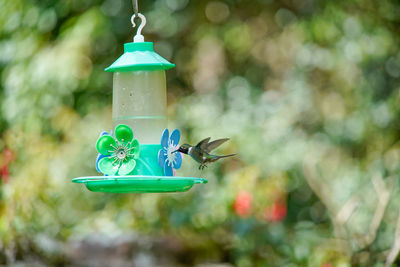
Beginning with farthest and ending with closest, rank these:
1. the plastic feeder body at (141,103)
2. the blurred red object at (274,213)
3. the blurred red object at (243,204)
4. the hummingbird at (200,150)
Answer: the blurred red object at (274,213) → the blurred red object at (243,204) → the plastic feeder body at (141,103) → the hummingbird at (200,150)

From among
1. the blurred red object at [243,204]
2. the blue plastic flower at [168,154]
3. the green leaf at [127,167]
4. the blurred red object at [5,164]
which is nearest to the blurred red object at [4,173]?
the blurred red object at [5,164]

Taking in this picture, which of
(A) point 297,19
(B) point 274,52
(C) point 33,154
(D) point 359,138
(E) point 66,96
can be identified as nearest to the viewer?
(C) point 33,154

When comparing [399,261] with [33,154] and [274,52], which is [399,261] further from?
[274,52]

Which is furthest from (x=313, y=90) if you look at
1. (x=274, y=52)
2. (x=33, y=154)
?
(x=33, y=154)

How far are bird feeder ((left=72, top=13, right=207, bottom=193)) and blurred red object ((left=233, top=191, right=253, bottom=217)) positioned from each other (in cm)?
246

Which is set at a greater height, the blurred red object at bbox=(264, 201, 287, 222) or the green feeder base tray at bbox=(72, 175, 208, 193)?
the green feeder base tray at bbox=(72, 175, 208, 193)

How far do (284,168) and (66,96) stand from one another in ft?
6.27

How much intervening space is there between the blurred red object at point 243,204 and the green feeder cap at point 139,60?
9.19 ft

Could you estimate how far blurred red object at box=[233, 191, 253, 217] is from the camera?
16.4ft

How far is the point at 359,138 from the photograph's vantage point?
596 centimetres

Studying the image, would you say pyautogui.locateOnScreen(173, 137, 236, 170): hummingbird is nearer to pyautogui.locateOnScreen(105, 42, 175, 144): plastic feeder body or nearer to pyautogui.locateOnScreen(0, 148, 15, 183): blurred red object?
pyautogui.locateOnScreen(105, 42, 175, 144): plastic feeder body

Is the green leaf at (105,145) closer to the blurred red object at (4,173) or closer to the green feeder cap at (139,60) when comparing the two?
the green feeder cap at (139,60)

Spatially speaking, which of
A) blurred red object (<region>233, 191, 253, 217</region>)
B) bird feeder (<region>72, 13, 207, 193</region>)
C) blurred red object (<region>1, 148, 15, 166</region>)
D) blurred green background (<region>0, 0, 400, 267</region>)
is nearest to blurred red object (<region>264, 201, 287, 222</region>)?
blurred green background (<region>0, 0, 400, 267</region>)

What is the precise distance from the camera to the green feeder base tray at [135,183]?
6.54ft
